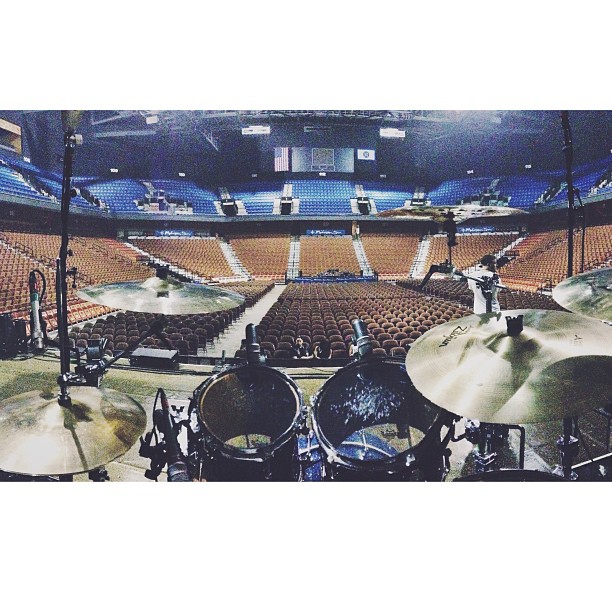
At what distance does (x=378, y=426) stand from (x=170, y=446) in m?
1.03

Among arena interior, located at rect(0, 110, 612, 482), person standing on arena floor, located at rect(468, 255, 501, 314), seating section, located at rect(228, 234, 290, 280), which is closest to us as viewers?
arena interior, located at rect(0, 110, 612, 482)

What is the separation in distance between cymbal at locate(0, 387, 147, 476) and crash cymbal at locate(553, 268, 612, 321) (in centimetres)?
179

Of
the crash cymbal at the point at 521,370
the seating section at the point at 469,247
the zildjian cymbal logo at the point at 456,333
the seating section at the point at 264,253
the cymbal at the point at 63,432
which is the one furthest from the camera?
A: the seating section at the point at 264,253

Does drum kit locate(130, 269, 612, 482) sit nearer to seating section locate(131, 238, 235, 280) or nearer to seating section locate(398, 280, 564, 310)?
seating section locate(398, 280, 564, 310)

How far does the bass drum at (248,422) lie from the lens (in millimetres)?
1640

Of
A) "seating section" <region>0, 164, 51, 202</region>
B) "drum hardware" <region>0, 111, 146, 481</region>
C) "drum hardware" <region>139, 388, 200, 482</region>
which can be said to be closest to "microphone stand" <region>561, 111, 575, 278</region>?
"drum hardware" <region>139, 388, 200, 482</region>

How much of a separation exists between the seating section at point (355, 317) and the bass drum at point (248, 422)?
0.32 metres

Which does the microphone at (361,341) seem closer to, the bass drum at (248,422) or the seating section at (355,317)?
the seating section at (355,317)

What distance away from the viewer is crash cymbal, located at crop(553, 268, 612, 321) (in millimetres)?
1459

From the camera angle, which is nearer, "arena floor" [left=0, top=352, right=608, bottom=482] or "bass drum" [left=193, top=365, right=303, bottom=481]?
"bass drum" [left=193, top=365, right=303, bottom=481]

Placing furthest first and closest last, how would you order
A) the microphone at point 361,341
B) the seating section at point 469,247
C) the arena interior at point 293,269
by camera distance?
the seating section at point 469,247 → the microphone at point 361,341 → the arena interior at point 293,269

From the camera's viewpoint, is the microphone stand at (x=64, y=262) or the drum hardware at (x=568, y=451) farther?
the drum hardware at (x=568, y=451)

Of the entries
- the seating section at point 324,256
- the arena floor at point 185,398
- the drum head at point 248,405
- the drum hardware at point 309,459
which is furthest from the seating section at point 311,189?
the drum hardware at point 309,459

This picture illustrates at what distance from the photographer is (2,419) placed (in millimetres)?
1289
